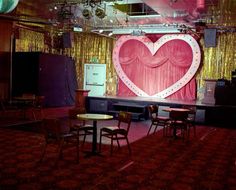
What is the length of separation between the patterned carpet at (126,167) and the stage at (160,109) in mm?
2874

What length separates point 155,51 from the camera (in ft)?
39.5

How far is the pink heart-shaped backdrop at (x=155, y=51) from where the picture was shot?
11.4 meters

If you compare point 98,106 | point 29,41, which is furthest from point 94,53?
point 98,106

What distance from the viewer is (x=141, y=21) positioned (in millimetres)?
10391

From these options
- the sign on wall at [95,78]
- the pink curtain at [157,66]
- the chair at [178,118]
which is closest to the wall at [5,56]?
the sign on wall at [95,78]

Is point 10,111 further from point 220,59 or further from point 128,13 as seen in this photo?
Answer: point 220,59

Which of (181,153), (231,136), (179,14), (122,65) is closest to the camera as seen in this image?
(181,153)

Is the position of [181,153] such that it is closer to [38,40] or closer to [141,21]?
[141,21]

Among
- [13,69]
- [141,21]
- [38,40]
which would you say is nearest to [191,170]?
[141,21]

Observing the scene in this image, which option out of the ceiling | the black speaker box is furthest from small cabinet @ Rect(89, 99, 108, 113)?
the ceiling

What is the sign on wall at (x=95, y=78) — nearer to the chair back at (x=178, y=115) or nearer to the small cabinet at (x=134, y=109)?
the small cabinet at (x=134, y=109)

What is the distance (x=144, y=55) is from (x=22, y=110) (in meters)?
5.27

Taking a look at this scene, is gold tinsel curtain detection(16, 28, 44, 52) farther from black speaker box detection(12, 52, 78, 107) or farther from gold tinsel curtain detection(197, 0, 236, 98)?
gold tinsel curtain detection(197, 0, 236, 98)

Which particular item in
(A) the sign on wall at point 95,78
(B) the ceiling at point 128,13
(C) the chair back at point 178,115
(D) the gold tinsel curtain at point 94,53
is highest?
(B) the ceiling at point 128,13
